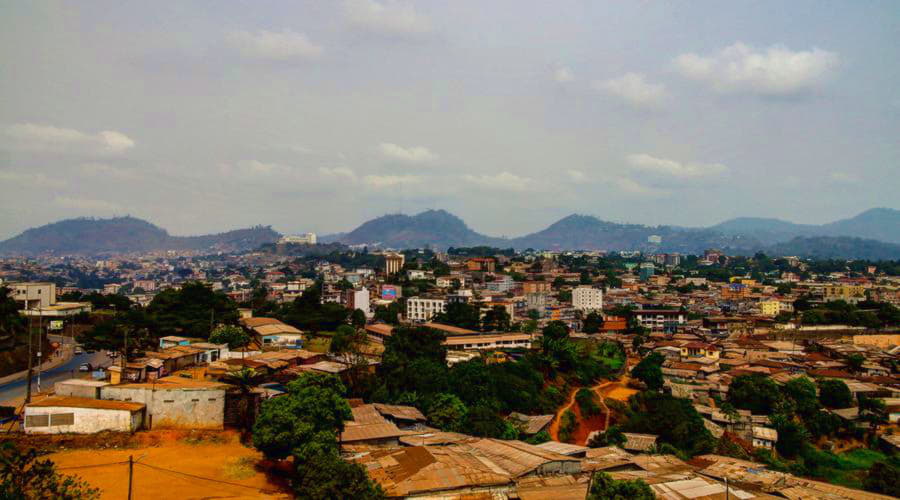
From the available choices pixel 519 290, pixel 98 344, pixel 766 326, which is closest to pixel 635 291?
pixel 519 290

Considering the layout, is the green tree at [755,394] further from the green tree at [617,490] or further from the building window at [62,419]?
the building window at [62,419]

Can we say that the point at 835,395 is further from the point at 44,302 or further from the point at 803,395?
the point at 44,302

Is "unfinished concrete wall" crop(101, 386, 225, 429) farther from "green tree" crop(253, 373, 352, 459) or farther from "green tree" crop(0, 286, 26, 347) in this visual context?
"green tree" crop(0, 286, 26, 347)

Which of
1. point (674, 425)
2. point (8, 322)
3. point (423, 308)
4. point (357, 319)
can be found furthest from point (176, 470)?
point (423, 308)

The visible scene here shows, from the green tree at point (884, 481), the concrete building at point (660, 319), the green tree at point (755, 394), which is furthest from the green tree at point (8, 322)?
the concrete building at point (660, 319)

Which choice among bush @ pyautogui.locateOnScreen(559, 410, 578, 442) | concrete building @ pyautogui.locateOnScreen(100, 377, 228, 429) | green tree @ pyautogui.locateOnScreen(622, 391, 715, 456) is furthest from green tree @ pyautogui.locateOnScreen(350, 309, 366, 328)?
concrete building @ pyautogui.locateOnScreen(100, 377, 228, 429)
